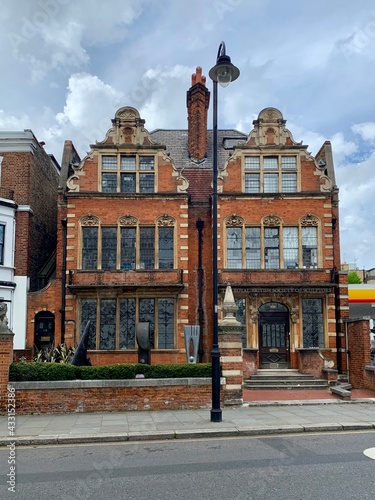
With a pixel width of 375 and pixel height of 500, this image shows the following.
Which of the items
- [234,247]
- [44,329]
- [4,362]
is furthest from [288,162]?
[4,362]

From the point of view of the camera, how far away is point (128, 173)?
71.2 feet

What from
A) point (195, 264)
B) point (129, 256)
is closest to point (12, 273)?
point (129, 256)

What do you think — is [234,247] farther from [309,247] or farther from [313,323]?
[313,323]

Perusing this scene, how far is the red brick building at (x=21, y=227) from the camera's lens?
21219 millimetres

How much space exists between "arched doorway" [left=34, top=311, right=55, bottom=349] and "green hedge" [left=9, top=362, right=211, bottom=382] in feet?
27.5

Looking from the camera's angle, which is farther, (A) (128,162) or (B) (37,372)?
(A) (128,162)

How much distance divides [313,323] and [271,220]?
4.85 metres

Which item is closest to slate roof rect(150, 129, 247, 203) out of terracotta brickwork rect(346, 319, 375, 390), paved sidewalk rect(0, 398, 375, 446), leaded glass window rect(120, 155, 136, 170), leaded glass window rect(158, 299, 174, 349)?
leaded glass window rect(120, 155, 136, 170)

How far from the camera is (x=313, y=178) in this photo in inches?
863

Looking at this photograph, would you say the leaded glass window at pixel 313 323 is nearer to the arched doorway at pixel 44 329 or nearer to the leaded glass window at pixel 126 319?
the leaded glass window at pixel 126 319

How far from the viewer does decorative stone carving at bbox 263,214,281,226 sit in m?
21.5

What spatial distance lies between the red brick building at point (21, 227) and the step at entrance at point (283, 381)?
9.17m

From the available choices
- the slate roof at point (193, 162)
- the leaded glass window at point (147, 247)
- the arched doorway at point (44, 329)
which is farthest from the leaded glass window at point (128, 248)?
the arched doorway at point (44, 329)

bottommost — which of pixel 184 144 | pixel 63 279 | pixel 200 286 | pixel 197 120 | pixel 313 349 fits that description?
pixel 313 349
